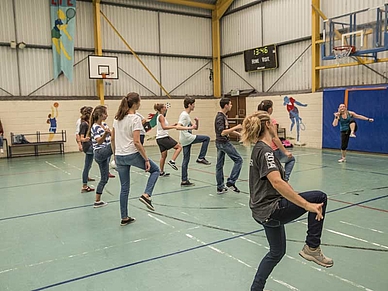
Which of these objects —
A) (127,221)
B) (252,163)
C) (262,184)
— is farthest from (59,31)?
(262,184)

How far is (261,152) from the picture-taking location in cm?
257

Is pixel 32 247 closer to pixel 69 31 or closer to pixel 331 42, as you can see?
pixel 331 42

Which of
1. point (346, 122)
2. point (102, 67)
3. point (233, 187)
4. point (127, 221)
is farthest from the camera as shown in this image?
point (102, 67)

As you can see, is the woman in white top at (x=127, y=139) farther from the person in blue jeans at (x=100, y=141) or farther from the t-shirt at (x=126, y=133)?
the person in blue jeans at (x=100, y=141)

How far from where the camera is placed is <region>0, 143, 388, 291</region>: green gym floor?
128 inches

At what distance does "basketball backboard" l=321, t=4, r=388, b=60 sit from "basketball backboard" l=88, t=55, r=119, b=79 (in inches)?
328

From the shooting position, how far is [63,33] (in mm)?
14500

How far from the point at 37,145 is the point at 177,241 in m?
11.2

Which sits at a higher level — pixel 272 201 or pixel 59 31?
pixel 59 31

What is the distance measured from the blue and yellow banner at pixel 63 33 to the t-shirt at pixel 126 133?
11.2 meters

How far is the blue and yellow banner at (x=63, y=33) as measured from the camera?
47.1ft

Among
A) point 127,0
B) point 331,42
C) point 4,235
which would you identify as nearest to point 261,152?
point 4,235

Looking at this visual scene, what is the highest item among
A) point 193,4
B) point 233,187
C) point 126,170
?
point 193,4

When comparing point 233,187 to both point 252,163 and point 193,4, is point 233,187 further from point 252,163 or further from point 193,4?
point 193,4
